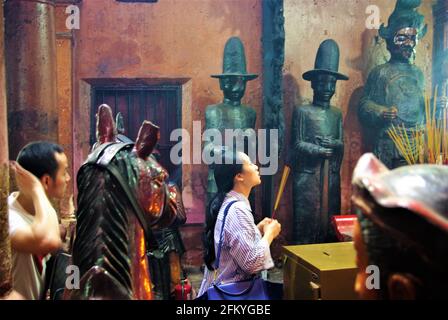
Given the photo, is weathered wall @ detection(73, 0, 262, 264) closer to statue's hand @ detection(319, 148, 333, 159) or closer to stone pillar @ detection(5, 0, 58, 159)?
statue's hand @ detection(319, 148, 333, 159)

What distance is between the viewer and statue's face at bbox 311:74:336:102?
15.7ft

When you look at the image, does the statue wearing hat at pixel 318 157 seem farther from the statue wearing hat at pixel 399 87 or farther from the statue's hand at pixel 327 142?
the statue wearing hat at pixel 399 87

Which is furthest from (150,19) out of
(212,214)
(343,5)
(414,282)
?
(414,282)

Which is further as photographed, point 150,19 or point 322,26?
point 322,26

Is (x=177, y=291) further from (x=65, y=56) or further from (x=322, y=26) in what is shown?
(x=322, y=26)

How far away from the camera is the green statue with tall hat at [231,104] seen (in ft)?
15.1

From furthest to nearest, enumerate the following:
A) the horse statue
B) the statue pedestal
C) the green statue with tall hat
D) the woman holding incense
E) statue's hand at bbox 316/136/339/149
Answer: statue's hand at bbox 316/136/339/149, the green statue with tall hat, the woman holding incense, the statue pedestal, the horse statue

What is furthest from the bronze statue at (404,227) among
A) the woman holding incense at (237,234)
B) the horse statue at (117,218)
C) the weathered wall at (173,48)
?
the weathered wall at (173,48)

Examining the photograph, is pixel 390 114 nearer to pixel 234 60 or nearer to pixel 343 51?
pixel 343 51

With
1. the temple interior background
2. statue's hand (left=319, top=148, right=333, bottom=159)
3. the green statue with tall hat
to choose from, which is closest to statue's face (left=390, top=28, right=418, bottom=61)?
the temple interior background

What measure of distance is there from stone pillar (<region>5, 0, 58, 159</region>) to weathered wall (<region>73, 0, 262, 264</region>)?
60.3 inches

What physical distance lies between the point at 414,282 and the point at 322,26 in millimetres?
5003
